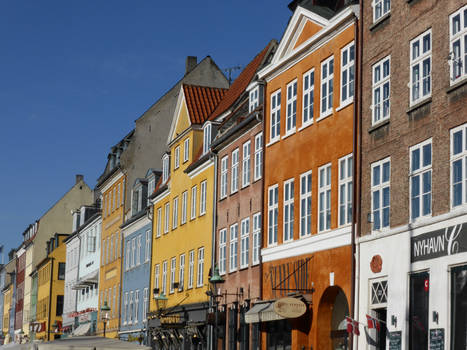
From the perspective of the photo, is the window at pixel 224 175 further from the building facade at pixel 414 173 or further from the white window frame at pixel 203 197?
the building facade at pixel 414 173

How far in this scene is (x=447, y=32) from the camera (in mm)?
22953

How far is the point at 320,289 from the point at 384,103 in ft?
20.6

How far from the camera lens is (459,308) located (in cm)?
2175

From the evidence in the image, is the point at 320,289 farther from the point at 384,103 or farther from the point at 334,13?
the point at 334,13

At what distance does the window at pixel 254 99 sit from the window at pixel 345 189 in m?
9.35

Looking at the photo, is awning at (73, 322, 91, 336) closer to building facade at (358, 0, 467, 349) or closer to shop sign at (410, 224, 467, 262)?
building facade at (358, 0, 467, 349)

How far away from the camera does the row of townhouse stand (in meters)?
22.9

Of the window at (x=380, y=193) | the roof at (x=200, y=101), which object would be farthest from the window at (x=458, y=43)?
the roof at (x=200, y=101)

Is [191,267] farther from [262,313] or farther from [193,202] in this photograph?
[262,313]

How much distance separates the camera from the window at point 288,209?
32.1 m

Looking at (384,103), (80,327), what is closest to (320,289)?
(384,103)

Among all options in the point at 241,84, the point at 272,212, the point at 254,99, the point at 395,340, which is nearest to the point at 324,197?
the point at 272,212

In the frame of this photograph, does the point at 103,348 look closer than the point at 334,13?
Yes

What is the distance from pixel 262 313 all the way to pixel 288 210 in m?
3.51
